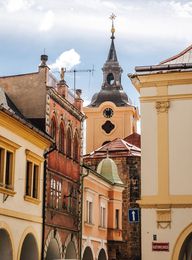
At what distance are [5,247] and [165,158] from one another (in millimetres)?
7517

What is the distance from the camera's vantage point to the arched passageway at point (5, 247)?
2420cm

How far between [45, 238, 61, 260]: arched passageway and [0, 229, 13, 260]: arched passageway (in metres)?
6.36

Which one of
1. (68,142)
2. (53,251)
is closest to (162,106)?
(53,251)

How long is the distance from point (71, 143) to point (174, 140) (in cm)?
1340

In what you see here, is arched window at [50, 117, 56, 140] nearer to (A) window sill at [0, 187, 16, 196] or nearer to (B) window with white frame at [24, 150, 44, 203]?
(B) window with white frame at [24, 150, 44, 203]

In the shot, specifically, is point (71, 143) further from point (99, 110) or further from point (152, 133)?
point (99, 110)

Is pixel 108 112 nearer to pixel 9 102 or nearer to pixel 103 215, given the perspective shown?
pixel 103 215

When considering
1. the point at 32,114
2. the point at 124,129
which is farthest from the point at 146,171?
the point at 124,129

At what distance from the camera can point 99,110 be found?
7569 cm

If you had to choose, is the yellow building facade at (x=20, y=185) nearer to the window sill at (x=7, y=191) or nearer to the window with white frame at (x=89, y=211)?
the window sill at (x=7, y=191)

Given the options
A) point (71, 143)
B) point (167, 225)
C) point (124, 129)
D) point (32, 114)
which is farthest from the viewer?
point (124, 129)

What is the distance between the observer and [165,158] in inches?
831

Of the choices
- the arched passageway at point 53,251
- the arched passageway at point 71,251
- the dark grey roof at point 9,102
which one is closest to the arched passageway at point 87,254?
the arched passageway at point 71,251

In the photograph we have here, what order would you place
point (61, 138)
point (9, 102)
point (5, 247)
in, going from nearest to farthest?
point (5, 247)
point (9, 102)
point (61, 138)
